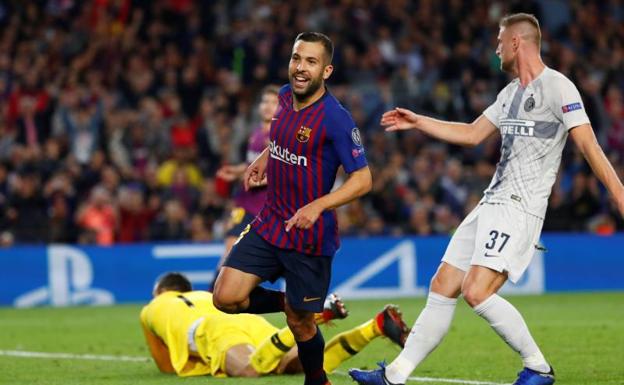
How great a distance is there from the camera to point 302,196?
7.68m

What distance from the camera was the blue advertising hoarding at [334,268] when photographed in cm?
1791

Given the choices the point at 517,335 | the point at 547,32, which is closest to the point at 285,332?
the point at 517,335

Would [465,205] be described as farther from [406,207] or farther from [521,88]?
[521,88]

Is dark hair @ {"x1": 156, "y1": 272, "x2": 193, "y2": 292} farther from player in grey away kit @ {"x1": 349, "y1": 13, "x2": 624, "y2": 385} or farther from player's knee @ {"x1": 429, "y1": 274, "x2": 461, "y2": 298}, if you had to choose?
player's knee @ {"x1": 429, "y1": 274, "x2": 461, "y2": 298}

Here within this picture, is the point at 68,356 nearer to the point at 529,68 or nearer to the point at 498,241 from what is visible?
the point at 498,241

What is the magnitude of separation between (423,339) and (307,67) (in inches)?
70.5

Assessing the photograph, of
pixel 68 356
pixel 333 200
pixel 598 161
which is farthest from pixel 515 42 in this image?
pixel 68 356

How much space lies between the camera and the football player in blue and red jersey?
7562mm

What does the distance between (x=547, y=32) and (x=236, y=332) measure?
15563mm

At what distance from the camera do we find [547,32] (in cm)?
2342

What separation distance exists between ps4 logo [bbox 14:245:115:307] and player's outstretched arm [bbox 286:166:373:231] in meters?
11.0

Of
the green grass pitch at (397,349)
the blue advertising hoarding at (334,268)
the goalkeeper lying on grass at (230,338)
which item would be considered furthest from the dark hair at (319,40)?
the blue advertising hoarding at (334,268)

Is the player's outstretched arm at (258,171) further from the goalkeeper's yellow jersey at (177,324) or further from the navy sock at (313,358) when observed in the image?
the goalkeeper's yellow jersey at (177,324)

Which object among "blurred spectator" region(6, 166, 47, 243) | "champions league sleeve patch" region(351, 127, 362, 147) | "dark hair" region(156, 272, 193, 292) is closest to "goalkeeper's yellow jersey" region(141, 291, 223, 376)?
"dark hair" region(156, 272, 193, 292)
